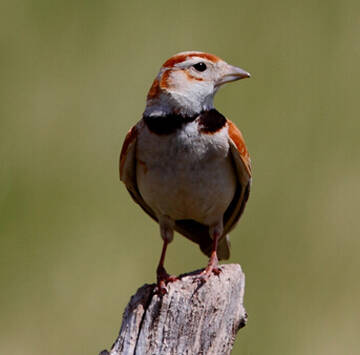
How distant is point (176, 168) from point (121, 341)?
140cm

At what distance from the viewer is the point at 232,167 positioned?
208 inches

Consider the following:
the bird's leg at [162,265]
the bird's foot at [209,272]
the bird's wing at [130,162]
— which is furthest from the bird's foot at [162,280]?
the bird's wing at [130,162]

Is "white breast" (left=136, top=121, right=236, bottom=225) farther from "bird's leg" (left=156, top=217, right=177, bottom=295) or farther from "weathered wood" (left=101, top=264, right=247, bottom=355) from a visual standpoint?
"weathered wood" (left=101, top=264, right=247, bottom=355)

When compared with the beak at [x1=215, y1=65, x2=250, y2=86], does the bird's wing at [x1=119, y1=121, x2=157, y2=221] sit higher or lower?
lower

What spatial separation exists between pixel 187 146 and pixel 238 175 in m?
0.57

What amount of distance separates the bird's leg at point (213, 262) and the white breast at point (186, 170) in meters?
0.25

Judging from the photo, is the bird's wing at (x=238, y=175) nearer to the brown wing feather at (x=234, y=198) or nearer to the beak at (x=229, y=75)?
the brown wing feather at (x=234, y=198)

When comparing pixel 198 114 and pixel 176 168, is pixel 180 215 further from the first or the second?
pixel 198 114

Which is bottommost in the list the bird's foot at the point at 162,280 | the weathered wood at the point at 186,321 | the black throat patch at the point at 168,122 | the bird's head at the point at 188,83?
the weathered wood at the point at 186,321

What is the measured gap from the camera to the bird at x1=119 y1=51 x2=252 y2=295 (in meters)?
5.01

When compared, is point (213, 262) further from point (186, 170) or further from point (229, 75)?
point (229, 75)

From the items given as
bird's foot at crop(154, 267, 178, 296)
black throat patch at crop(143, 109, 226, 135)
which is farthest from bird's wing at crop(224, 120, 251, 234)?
bird's foot at crop(154, 267, 178, 296)

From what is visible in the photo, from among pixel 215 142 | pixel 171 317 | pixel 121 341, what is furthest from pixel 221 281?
pixel 215 142

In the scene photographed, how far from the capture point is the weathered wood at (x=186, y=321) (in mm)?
4023
